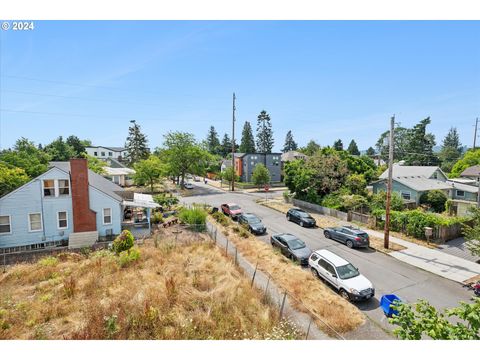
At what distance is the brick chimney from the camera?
17953 mm

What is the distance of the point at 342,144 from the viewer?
331 feet

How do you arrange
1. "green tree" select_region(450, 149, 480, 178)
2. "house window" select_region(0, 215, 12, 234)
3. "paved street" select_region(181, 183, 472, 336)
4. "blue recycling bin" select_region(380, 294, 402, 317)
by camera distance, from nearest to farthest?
"blue recycling bin" select_region(380, 294, 402, 317)
"paved street" select_region(181, 183, 472, 336)
"house window" select_region(0, 215, 12, 234)
"green tree" select_region(450, 149, 480, 178)

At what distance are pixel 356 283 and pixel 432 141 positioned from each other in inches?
3301

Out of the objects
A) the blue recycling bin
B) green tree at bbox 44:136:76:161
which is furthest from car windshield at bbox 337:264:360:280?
green tree at bbox 44:136:76:161

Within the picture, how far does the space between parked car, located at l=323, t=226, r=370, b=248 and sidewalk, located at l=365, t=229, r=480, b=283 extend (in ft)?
6.06

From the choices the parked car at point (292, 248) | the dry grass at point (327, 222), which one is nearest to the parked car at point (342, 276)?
the parked car at point (292, 248)

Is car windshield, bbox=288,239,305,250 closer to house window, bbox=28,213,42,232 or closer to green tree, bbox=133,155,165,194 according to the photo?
house window, bbox=28,213,42,232

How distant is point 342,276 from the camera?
11984 millimetres

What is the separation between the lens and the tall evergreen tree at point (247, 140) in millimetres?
99125

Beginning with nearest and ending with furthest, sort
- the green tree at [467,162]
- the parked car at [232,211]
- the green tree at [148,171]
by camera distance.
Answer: the parked car at [232,211], the green tree at [148,171], the green tree at [467,162]

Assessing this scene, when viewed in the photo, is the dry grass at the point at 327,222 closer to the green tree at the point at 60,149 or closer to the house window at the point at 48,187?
the house window at the point at 48,187

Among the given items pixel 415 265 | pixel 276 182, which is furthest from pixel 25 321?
pixel 276 182

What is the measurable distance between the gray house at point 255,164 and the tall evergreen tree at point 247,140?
39.8m

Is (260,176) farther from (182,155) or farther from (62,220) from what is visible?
(62,220)
